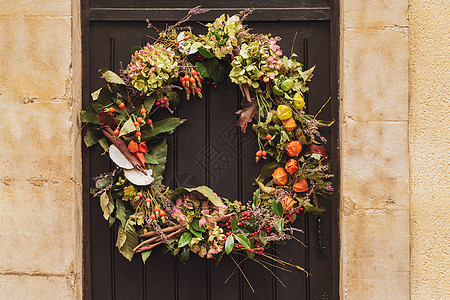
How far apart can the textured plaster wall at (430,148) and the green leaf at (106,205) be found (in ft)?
5.05

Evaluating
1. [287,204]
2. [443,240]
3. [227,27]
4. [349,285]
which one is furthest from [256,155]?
[443,240]

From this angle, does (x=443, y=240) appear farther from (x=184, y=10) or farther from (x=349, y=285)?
(x=184, y=10)

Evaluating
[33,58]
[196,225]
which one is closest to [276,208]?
[196,225]

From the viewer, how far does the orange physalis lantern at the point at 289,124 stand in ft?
6.32

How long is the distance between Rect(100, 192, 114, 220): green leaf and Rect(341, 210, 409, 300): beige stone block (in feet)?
3.92

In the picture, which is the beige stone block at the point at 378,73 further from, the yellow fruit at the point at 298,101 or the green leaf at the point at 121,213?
the green leaf at the point at 121,213

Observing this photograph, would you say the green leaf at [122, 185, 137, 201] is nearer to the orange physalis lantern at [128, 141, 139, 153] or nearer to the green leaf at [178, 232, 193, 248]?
the orange physalis lantern at [128, 141, 139, 153]

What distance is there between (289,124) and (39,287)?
152 centimetres

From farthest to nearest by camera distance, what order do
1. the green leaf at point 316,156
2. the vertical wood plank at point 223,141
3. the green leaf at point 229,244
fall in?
the vertical wood plank at point 223,141 → the green leaf at point 316,156 → the green leaf at point 229,244

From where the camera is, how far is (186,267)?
6.74 ft

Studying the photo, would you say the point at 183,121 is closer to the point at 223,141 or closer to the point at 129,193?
the point at 223,141

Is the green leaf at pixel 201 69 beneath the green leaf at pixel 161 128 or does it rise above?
above

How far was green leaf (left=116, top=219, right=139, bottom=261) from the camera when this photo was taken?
6.40 ft

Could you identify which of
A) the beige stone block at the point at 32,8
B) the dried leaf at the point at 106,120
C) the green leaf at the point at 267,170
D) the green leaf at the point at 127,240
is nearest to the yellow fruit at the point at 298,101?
the green leaf at the point at 267,170
